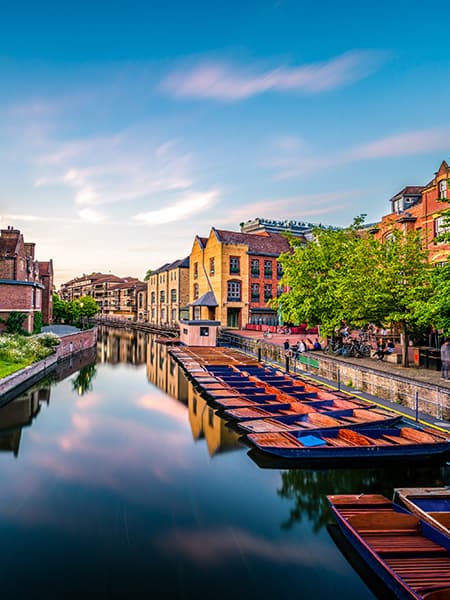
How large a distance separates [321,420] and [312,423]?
12.8 inches

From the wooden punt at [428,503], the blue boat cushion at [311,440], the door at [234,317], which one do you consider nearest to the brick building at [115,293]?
the door at [234,317]

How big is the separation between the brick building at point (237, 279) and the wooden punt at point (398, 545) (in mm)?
Answer: 38029

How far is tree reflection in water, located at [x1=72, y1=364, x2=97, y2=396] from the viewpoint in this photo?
2473 centimetres

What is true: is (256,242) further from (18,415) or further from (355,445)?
(355,445)

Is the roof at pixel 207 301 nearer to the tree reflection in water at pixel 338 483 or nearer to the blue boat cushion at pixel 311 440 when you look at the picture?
the blue boat cushion at pixel 311 440

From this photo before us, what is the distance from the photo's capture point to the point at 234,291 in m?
48.4

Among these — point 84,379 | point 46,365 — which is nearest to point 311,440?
point 84,379

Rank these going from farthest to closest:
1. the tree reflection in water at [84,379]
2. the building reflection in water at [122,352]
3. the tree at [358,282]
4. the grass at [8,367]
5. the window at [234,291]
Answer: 1. the window at [234,291]
2. the building reflection in water at [122,352]
3. the tree reflection in water at [84,379]
4. the grass at [8,367]
5. the tree at [358,282]

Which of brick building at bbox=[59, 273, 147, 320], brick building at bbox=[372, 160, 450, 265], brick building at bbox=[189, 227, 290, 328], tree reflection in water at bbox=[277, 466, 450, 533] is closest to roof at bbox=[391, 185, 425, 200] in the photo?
brick building at bbox=[372, 160, 450, 265]

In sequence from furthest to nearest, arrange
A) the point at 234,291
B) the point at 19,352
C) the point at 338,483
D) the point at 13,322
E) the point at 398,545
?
Answer: the point at 234,291 < the point at 13,322 < the point at 19,352 < the point at 338,483 < the point at 398,545

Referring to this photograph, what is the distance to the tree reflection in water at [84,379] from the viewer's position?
24.7 meters

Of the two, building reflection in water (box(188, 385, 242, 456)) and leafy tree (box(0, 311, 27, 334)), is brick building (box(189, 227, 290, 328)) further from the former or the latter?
building reflection in water (box(188, 385, 242, 456))

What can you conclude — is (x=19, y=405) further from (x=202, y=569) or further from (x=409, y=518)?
(x=409, y=518)

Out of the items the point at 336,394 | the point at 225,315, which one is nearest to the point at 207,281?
the point at 225,315
